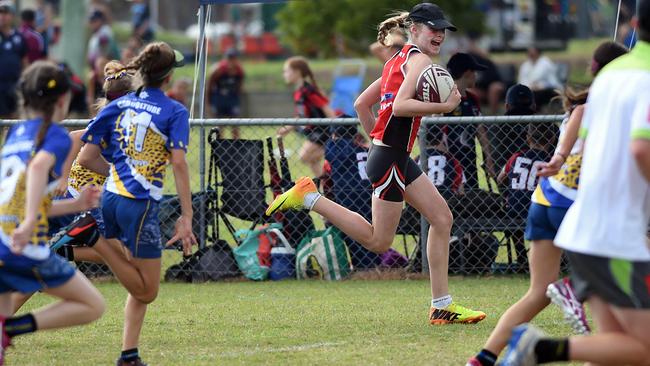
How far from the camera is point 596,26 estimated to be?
132 ft

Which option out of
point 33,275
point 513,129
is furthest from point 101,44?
point 33,275

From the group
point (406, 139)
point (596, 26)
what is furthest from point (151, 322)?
point (596, 26)

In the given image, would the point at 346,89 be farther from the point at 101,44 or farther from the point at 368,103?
the point at 368,103

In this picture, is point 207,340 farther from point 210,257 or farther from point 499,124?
point 499,124

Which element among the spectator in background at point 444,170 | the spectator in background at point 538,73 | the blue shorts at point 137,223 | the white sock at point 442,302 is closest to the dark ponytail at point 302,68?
the spectator in background at point 444,170

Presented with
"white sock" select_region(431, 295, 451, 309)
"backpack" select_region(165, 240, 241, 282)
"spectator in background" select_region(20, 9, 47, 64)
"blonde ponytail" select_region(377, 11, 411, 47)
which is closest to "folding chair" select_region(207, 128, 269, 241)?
"backpack" select_region(165, 240, 241, 282)

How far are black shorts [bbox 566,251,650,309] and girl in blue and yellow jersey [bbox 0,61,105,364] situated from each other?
2307 millimetres

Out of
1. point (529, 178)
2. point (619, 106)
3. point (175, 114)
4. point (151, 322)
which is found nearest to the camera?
point (619, 106)

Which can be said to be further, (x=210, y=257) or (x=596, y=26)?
(x=596, y=26)

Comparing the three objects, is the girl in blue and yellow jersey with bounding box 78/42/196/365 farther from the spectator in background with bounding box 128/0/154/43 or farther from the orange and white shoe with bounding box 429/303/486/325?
the spectator in background with bounding box 128/0/154/43

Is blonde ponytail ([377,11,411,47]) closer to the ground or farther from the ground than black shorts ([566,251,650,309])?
farther from the ground

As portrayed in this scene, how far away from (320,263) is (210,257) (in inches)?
36.4

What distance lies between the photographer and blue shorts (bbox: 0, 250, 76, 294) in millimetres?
5121

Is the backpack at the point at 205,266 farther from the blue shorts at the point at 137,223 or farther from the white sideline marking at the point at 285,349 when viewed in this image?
the blue shorts at the point at 137,223
